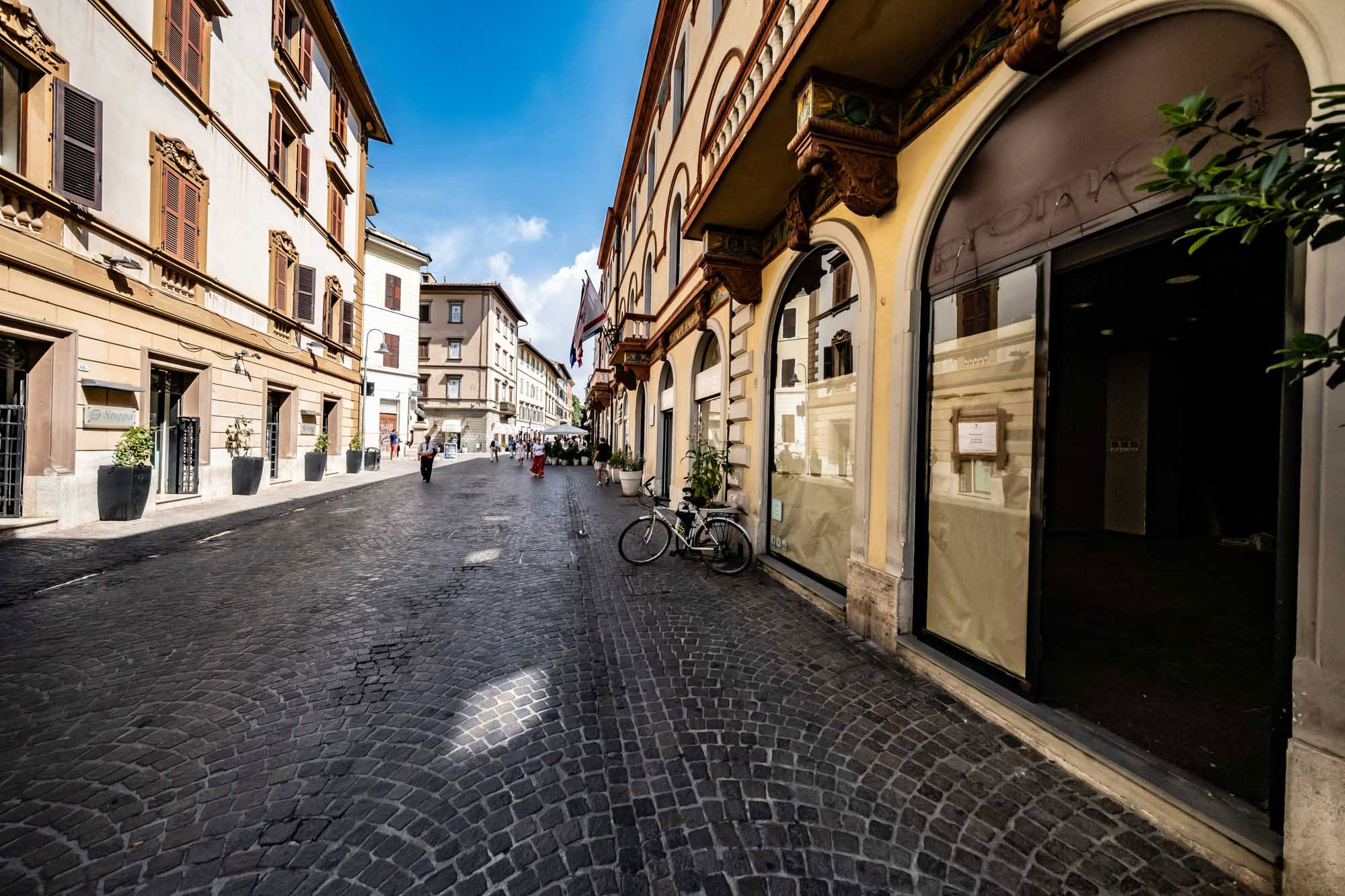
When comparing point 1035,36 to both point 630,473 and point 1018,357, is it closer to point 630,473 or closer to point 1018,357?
point 1018,357

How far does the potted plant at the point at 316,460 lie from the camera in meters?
15.8

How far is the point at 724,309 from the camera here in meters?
8.17

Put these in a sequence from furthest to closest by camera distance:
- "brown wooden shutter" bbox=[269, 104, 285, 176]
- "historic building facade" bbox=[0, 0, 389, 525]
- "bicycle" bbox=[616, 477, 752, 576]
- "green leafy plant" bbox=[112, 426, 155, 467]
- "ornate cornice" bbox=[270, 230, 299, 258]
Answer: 1. "ornate cornice" bbox=[270, 230, 299, 258]
2. "brown wooden shutter" bbox=[269, 104, 285, 176]
3. "green leafy plant" bbox=[112, 426, 155, 467]
4. "historic building facade" bbox=[0, 0, 389, 525]
5. "bicycle" bbox=[616, 477, 752, 576]

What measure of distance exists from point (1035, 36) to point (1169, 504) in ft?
34.8

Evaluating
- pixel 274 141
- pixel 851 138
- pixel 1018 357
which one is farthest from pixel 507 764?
pixel 274 141

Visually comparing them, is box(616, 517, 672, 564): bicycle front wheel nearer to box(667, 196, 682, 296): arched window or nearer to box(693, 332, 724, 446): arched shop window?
box(693, 332, 724, 446): arched shop window

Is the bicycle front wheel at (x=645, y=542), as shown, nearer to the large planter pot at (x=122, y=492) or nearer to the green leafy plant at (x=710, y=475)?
the green leafy plant at (x=710, y=475)

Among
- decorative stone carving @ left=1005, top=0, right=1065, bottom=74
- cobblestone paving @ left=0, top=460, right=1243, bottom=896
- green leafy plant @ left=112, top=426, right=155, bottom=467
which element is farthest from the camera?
green leafy plant @ left=112, top=426, right=155, bottom=467

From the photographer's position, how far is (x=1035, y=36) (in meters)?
2.97

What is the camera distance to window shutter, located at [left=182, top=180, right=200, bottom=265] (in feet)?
32.9

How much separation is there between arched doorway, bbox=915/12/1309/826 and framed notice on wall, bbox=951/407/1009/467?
0.01 metres

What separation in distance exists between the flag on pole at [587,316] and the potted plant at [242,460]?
32.6ft

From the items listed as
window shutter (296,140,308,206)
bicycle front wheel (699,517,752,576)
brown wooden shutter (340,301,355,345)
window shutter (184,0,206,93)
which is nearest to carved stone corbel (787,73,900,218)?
bicycle front wheel (699,517,752,576)

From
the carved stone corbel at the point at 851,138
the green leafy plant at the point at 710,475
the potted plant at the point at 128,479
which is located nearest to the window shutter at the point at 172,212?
the potted plant at the point at 128,479
